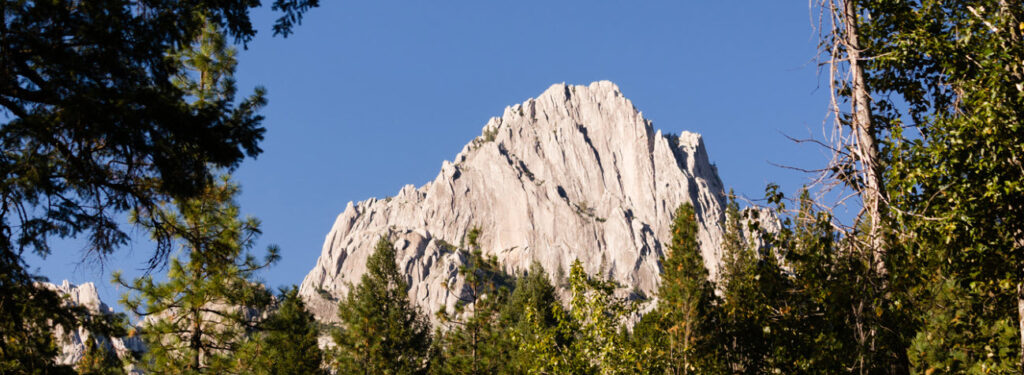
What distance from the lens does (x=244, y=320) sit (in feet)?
46.9

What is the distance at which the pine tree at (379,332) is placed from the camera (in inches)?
1328

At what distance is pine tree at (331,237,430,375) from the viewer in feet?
111

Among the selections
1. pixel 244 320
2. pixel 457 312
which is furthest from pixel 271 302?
pixel 457 312

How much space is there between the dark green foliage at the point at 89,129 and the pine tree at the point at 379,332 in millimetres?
25555

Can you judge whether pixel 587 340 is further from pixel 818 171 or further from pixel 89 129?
pixel 89 129

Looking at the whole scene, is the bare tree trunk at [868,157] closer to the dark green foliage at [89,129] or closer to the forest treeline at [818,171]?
the forest treeline at [818,171]

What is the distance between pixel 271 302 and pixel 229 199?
7.61 feet

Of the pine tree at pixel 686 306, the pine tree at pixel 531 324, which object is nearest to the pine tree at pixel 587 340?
the pine tree at pixel 531 324

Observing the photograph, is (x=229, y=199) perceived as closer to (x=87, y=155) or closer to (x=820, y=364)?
(x=87, y=155)

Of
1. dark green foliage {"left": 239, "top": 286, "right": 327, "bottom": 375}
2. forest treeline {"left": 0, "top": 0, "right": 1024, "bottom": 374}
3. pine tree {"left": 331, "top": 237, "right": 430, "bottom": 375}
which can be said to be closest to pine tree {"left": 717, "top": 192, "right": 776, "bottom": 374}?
forest treeline {"left": 0, "top": 0, "right": 1024, "bottom": 374}

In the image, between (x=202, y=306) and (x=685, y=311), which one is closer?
(x=202, y=306)

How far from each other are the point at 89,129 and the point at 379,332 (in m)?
29.1

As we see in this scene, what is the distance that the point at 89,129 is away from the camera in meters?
7.02

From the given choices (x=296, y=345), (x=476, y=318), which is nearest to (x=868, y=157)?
(x=476, y=318)
